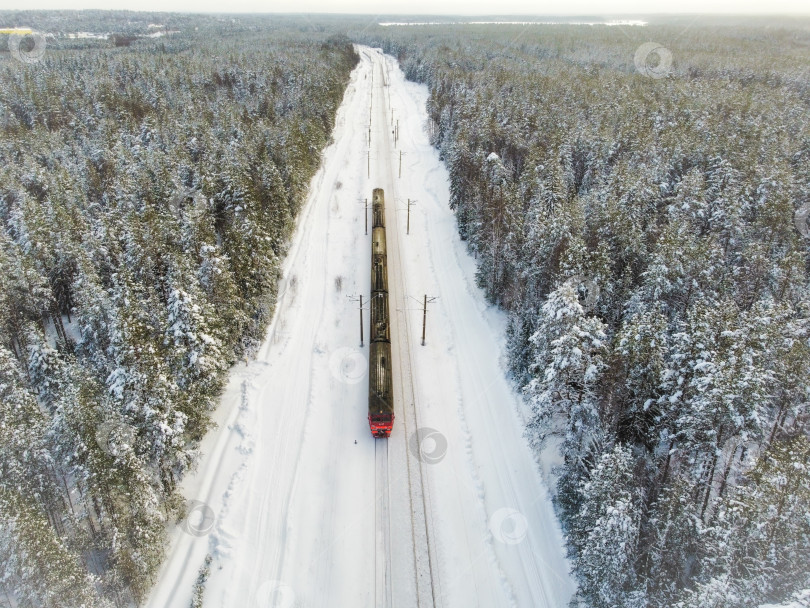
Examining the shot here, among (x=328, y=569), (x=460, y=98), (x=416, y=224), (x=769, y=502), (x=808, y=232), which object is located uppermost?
(x=460, y=98)

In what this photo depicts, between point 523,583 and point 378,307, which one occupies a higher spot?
point 378,307

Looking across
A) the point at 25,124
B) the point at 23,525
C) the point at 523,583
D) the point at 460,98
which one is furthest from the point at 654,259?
the point at 25,124

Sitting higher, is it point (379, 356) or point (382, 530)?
point (379, 356)

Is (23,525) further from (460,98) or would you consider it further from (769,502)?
(460,98)

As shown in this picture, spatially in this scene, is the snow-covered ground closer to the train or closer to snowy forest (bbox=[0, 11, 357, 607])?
the train
